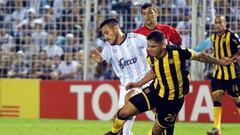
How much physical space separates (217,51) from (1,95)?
24.4 feet

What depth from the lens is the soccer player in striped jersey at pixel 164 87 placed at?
11.8m

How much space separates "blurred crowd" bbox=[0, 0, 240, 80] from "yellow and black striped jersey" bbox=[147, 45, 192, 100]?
9.35 meters

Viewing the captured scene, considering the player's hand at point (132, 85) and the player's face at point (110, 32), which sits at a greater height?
the player's face at point (110, 32)

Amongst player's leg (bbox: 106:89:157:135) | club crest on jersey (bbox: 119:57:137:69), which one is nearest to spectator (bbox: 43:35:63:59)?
club crest on jersey (bbox: 119:57:137:69)

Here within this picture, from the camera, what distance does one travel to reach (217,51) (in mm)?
16875

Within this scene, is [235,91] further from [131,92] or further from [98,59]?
[98,59]

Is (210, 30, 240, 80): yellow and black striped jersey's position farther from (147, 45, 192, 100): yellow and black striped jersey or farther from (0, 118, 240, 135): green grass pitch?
(147, 45, 192, 100): yellow and black striped jersey

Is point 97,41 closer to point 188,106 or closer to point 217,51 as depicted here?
point 188,106

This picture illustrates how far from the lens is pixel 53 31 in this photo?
22422 mm

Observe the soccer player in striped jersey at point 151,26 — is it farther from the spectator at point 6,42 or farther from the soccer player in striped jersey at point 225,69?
the spectator at point 6,42

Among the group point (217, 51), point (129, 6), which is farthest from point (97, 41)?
point (217, 51)

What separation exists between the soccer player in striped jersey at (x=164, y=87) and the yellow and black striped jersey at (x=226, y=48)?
4.76 metres

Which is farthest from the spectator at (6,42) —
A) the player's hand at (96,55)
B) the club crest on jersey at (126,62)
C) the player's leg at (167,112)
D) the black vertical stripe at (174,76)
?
the black vertical stripe at (174,76)

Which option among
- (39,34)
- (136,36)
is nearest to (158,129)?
(136,36)
